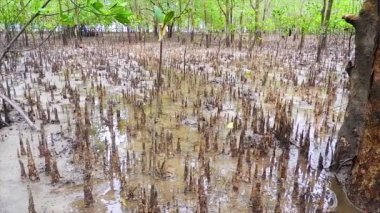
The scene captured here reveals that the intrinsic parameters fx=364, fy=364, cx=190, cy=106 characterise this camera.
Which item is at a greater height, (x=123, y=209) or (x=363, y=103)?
(x=363, y=103)

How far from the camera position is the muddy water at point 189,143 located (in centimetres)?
313

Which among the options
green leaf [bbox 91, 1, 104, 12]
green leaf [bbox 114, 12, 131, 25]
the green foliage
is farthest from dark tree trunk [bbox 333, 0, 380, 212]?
the green foliage

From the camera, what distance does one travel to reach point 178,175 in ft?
11.6

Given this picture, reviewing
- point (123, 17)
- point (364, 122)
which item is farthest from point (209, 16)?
point (123, 17)

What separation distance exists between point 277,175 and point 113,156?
161cm

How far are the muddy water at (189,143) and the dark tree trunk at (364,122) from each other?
196 mm

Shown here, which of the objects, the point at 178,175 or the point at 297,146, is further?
the point at 297,146

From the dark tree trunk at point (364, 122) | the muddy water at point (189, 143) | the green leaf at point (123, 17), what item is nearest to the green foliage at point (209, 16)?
the muddy water at point (189, 143)

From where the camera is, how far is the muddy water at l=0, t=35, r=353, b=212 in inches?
123

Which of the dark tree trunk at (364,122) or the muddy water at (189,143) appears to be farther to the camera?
the muddy water at (189,143)

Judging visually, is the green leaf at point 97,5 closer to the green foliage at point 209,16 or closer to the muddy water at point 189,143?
Answer: the muddy water at point 189,143

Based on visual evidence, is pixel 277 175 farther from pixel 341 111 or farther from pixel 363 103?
pixel 341 111

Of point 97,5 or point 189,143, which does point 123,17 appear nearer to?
point 97,5

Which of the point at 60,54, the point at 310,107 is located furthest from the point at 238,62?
the point at 60,54
